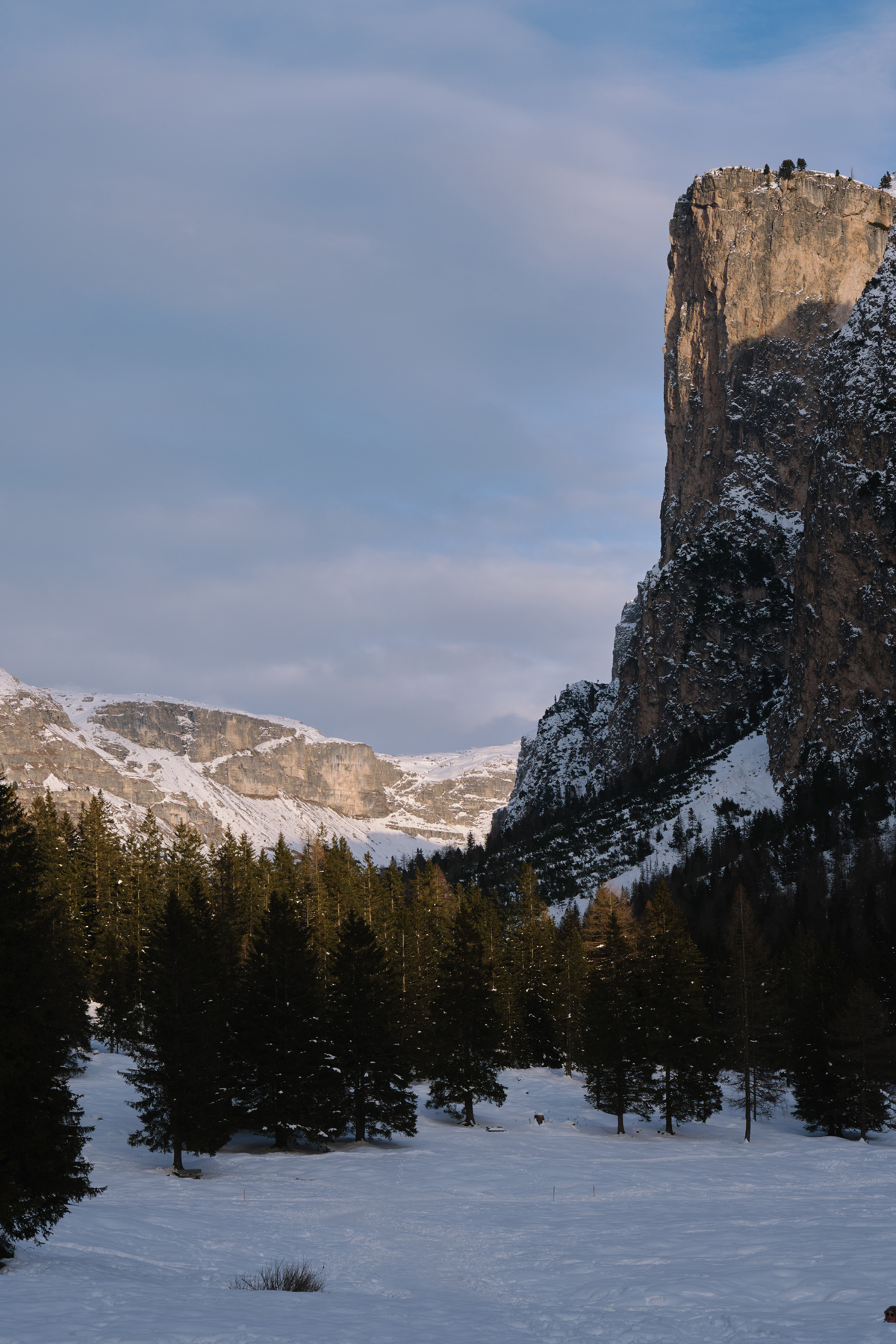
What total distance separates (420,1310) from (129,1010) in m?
41.2

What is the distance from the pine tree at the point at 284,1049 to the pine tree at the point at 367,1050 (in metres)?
1.15

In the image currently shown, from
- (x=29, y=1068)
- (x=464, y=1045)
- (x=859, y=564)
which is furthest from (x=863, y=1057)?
(x=859, y=564)

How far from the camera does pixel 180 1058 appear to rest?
119 ft

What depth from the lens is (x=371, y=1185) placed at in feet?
119

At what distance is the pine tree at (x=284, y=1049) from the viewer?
4169 centimetres

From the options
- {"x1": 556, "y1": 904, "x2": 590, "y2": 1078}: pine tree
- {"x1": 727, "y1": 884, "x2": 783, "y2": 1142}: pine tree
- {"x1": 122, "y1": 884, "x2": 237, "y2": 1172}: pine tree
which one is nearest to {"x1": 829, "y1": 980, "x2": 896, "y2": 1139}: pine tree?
{"x1": 727, "y1": 884, "x2": 783, "y2": 1142}: pine tree

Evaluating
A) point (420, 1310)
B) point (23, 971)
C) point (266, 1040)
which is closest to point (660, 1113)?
point (266, 1040)

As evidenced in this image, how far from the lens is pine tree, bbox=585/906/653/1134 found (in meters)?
54.3

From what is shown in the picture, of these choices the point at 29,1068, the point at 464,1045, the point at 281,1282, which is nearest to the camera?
the point at 29,1068

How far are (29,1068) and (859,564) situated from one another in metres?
192

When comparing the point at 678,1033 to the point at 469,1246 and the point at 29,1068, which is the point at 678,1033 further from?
the point at 29,1068

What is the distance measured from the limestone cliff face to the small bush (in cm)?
17428

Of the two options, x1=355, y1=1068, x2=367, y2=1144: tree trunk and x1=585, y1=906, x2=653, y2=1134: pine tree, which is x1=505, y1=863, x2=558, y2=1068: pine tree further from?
x1=355, y1=1068, x2=367, y2=1144: tree trunk

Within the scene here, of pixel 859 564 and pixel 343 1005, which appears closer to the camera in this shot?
pixel 343 1005
